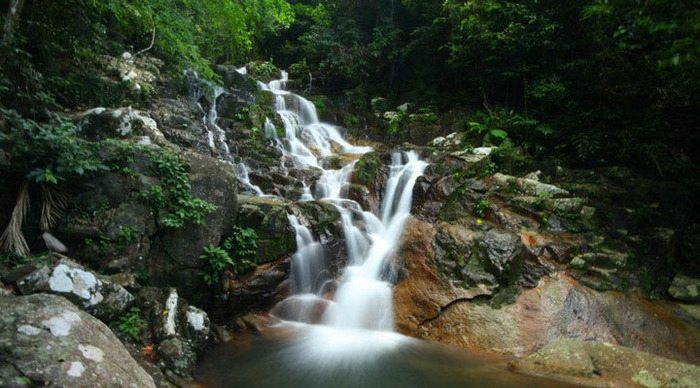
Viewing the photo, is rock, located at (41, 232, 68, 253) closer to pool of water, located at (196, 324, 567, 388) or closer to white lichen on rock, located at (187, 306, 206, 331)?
white lichen on rock, located at (187, 306, 206, 331)

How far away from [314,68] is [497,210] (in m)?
14.7

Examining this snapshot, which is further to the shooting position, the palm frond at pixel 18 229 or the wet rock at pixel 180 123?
the wet rock at pixel 180 123

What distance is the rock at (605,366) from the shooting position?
201 inches

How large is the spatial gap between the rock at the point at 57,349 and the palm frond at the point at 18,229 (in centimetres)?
157

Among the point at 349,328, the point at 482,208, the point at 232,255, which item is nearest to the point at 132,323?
the point at 232,255

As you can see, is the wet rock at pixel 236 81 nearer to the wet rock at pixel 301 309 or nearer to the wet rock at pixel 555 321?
the wet rock at pixel 301 309

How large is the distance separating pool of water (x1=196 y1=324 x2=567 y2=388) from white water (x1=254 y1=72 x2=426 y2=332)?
1.84ft

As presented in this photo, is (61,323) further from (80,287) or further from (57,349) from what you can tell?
(80,287)

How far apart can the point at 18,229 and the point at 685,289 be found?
10.7m

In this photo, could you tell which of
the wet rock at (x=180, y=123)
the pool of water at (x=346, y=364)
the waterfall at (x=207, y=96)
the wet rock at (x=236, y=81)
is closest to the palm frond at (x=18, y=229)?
the pool of water at (x=346, y=364)

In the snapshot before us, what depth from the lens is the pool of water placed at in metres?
5.15

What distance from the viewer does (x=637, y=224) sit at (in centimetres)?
805

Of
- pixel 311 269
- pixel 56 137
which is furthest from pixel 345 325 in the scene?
pixel 56 137

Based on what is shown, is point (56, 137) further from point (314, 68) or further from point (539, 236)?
point (314, 68)
